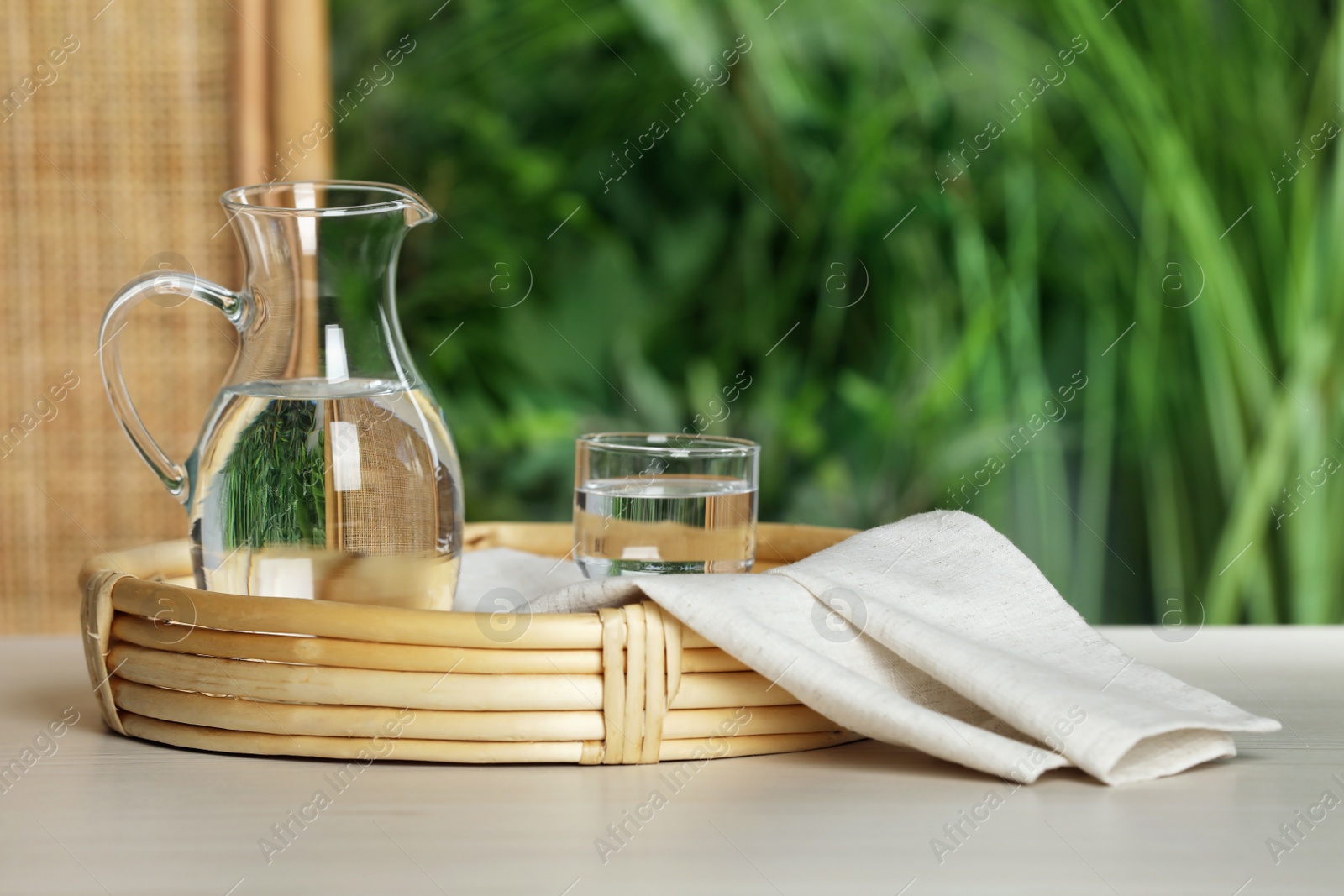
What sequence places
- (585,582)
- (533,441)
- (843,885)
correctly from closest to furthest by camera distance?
1. (843,885)
2. (585,582)
3. (533,441)

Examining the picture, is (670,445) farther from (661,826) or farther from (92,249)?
(92,249)

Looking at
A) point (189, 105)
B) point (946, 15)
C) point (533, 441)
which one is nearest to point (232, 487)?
point (189, 105)

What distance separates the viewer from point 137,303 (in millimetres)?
574

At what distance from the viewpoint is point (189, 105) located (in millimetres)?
1267

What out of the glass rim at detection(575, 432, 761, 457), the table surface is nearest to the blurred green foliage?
the glass rim at detection(575, 432, 761, 457)

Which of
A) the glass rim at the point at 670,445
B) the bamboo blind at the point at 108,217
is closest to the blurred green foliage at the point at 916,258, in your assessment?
the bamboo blind at the point at 108,217

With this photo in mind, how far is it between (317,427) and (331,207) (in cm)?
11

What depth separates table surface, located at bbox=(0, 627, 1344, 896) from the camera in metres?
0.38

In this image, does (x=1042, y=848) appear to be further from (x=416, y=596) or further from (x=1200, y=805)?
(x=416, y=596)

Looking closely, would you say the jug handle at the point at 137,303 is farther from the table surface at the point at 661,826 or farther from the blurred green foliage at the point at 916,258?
the blurred green foliage at the point at 916,258

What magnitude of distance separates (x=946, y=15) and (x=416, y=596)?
126 cm

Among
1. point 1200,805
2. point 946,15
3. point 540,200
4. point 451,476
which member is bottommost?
point 1200,805

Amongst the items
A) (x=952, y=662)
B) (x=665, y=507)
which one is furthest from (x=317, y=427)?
(x=952, y=662)

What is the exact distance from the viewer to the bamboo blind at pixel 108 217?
1260mm
